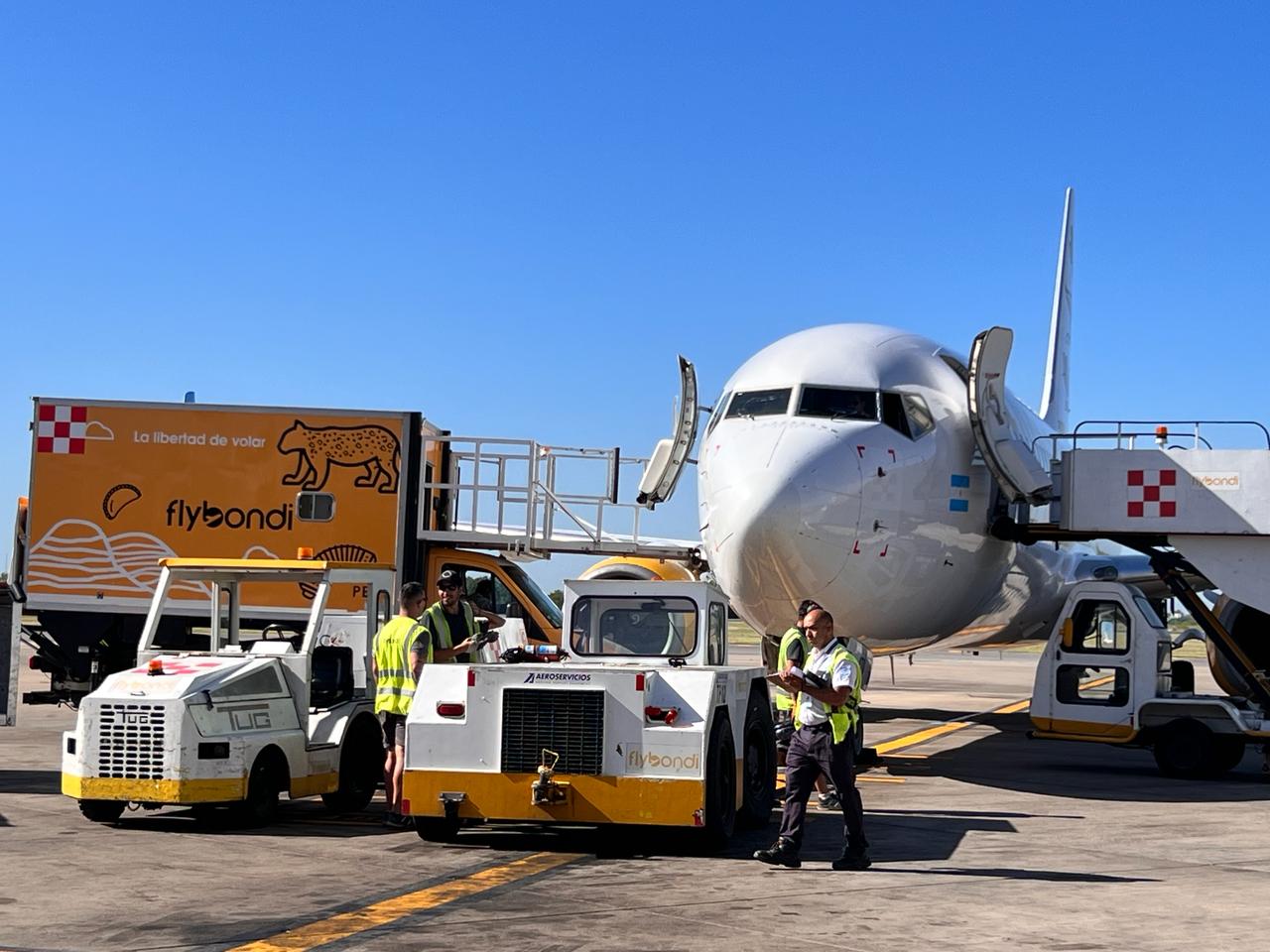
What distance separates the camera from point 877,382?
561 inches

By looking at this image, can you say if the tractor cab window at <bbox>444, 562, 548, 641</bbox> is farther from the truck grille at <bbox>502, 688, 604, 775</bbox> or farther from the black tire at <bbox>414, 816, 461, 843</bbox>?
the truck grille at <bbox>502, 688, 604, 775</bbox>

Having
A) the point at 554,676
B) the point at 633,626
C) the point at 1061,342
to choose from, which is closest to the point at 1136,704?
the point at 633,626

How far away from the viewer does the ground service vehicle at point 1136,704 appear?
15.1 m

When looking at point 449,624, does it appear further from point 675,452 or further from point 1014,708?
point 1014,708

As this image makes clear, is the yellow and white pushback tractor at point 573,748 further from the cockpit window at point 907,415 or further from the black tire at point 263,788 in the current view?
the cockpit window at point 907,415

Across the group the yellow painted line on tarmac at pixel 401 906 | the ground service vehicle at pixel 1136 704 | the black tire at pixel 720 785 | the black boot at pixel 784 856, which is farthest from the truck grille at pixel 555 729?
the ground service vehicle at pixel 1136 704

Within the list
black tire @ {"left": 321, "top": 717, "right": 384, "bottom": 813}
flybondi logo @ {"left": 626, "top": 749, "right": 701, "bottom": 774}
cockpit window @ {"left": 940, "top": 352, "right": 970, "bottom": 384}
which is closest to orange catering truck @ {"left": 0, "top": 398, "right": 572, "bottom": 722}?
black tire @ {"left": 321, "top": 717, "right": 384, "bottom": 813}

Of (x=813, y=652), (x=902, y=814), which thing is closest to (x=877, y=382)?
(x=902, y=814)

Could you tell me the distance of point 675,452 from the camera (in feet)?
52.2

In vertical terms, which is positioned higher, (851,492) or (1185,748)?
(851,492)

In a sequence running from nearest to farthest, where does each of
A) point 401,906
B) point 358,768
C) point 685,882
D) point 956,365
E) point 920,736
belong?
1. point 401,906
2. point 685,882
3. point 358,768
4. point 956,365
5. point 920,736

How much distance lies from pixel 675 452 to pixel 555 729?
21.8 ft

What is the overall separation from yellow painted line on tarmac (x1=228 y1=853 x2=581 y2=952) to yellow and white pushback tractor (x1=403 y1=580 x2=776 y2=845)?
0.43 m

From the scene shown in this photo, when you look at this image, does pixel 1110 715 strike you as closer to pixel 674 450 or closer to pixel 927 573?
pixel 927 573
